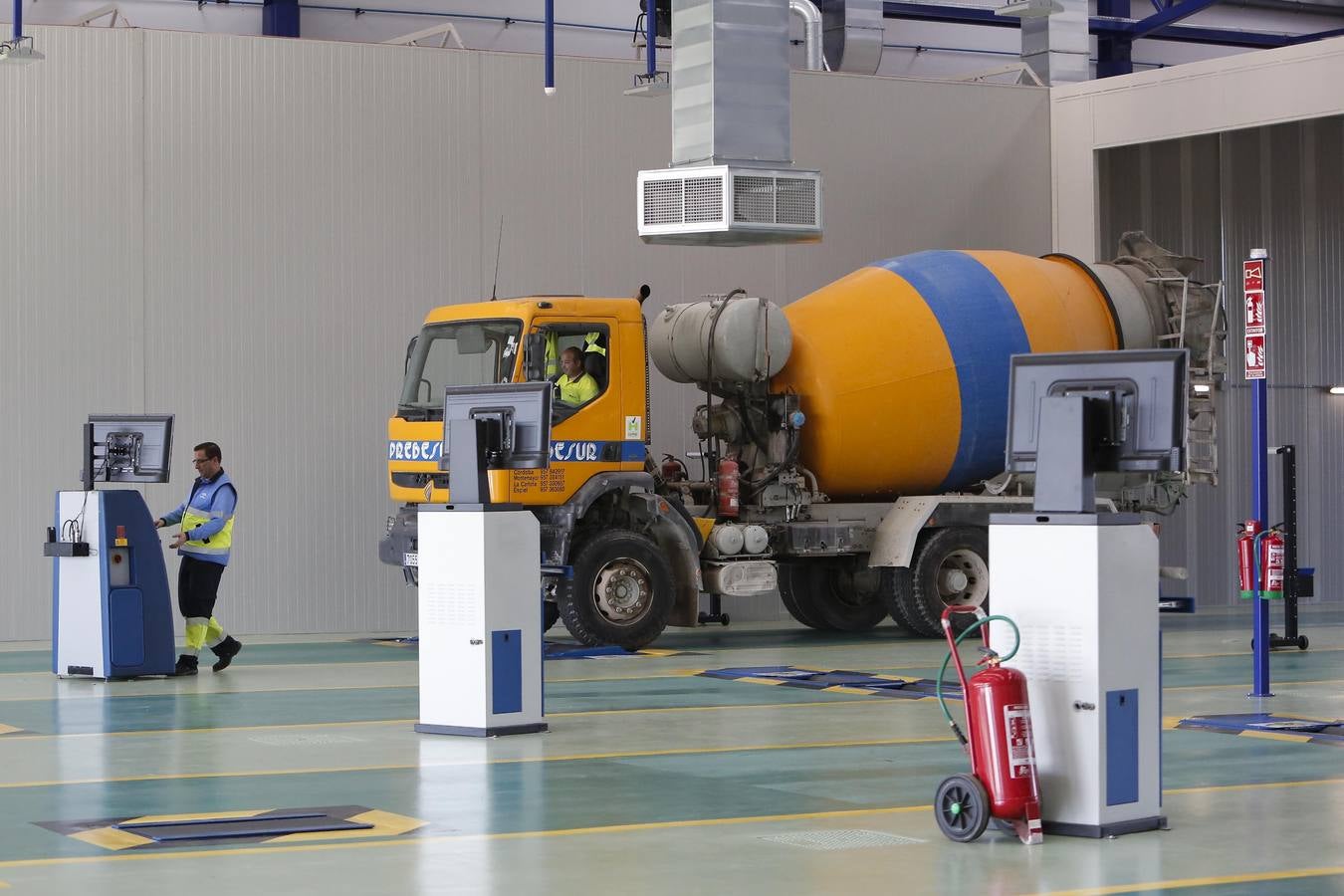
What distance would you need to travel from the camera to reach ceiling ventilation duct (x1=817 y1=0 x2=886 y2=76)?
2573 centimetres

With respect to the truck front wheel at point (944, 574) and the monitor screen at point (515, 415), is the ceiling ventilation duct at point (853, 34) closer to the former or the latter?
the truck front wheel at point (944, 574)

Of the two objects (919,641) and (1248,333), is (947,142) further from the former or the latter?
(1248,333)

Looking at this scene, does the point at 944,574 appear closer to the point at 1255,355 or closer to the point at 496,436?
the point at 1255,355

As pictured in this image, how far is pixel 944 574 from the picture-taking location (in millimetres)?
19641

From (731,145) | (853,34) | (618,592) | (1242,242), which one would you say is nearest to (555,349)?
(618,592)

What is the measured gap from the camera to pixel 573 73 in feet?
74.4

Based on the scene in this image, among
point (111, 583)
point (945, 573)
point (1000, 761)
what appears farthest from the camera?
point (945, 573)

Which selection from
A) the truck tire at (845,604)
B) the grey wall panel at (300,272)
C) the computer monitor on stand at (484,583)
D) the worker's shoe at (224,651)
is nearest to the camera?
the computer monitor on stand at (484,583)

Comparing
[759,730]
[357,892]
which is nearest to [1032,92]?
[759,730]

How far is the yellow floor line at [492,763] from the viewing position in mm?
10211

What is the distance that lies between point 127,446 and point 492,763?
6.75 m

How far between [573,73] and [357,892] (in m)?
16.5

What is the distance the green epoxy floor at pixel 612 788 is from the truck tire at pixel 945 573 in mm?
2884

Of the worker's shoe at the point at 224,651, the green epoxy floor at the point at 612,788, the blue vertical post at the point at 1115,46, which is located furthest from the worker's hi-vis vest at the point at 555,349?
the blue vertical post at the point at 1115,46
